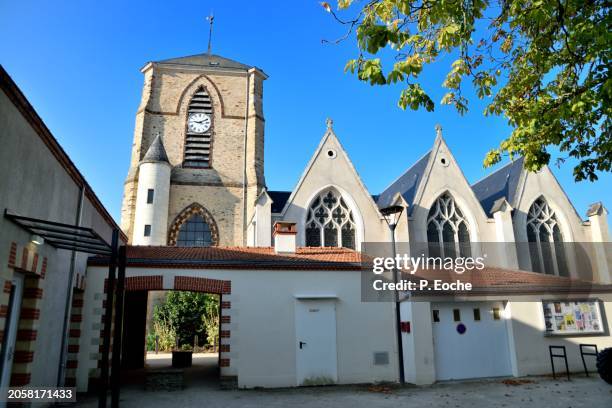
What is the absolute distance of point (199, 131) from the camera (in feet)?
79.7

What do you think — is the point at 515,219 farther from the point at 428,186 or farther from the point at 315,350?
the point at 315,350

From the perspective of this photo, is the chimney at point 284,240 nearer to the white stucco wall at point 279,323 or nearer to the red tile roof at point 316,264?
the red tile roof at point 316,264

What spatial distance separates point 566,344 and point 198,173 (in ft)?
57.9

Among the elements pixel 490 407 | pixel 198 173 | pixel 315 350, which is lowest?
pixel 490 407

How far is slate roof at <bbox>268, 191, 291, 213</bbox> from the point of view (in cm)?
2103

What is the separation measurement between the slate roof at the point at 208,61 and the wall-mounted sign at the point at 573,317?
814 inches

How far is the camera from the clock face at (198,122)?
24.3 meters

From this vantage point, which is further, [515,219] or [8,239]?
[515,219]

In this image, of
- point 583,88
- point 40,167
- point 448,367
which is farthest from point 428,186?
point 40,167

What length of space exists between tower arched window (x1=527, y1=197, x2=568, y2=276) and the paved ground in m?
10.6

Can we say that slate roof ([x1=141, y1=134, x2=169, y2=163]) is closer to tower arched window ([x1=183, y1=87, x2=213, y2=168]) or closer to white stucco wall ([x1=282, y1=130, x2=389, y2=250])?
tower arched window ([x1=183, y1=87, x2=213, y2=168])

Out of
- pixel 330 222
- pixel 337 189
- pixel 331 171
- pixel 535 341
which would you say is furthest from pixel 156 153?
pixel 535 341

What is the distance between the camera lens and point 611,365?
9.55 meters

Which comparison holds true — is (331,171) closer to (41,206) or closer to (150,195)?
(150,195)
